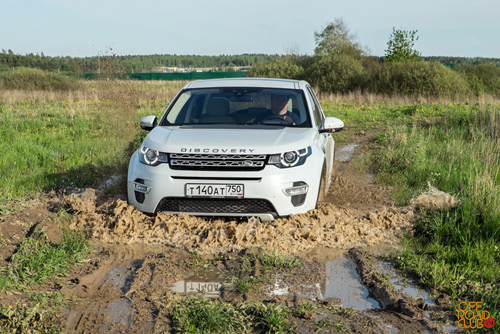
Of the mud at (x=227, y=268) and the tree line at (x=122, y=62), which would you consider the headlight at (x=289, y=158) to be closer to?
the mud at (x=227, y=268)

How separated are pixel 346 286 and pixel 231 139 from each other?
2084 mm

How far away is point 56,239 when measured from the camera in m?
5.67

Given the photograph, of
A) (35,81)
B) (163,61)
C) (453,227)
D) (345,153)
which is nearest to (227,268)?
(453,227)

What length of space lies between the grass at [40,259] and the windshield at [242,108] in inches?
81.6

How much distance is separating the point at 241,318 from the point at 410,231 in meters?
3.21

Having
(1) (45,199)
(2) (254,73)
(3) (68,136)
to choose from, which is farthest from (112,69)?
(2) (254,73)

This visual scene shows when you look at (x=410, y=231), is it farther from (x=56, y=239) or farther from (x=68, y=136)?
(x=68, y=136)

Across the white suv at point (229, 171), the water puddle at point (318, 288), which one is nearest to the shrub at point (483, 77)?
the white suv at point (229, 171)

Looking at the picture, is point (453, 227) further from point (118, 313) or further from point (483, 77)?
point (483, 77)

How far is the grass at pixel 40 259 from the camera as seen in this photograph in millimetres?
4367

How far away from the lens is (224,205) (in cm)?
561

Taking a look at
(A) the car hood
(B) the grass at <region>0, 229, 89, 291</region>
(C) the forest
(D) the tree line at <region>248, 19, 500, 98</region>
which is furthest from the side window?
(C) the forest

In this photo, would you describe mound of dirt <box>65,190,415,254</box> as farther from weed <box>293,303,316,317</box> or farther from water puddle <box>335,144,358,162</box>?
→ water puddle <box>335,144,358,162</box>

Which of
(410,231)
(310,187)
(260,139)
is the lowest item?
(410,231)
